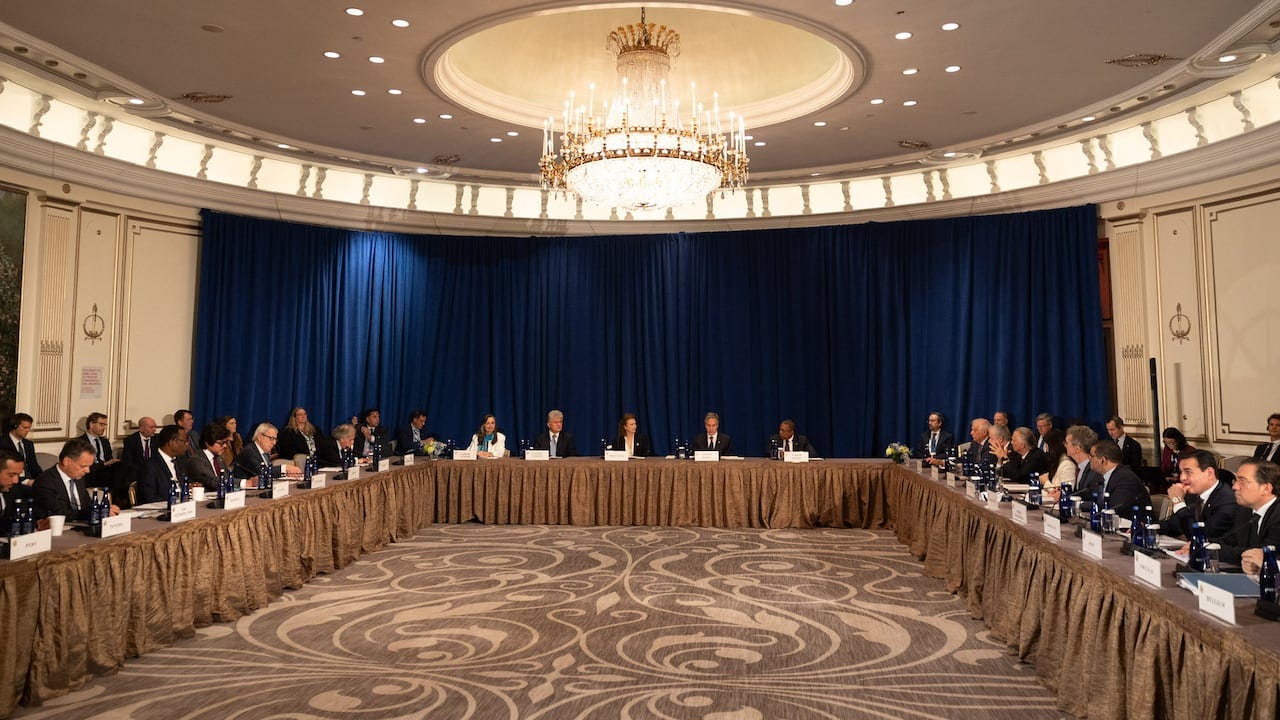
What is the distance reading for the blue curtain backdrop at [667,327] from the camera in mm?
9516

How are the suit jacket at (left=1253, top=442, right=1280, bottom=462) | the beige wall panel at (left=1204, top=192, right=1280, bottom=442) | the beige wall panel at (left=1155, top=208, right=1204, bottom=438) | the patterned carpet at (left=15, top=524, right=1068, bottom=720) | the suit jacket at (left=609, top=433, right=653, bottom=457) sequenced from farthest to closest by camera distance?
the suit jacket at (left=609, top=433, right=653, bottom=457)
the beige wall panel at (left=1155, top=208, right=1204, bottom=438)
the beige wall panel at (left=1204, top=192, right=1280, bottom=442)
the suit jacket at (left=1253, top=442, right=1280, bottom=462)
the patterned carpet at (left=15, top=524, right=1068, bottom=720)

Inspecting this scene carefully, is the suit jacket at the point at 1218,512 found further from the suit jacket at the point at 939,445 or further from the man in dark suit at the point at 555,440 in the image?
the man in dark suit at the point at 555,440

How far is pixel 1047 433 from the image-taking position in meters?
8.92

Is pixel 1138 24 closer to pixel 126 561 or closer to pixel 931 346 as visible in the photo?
pixel 931 346

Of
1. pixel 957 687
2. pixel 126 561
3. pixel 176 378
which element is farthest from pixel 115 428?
pixel 957 687

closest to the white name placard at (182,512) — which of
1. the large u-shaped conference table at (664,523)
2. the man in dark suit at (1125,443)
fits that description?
the large u-shaped conference table at (664,523)

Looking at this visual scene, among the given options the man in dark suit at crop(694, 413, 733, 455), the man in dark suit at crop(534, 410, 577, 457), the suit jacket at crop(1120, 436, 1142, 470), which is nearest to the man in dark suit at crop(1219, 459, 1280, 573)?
the suit jacket at crop(1120, 436, 1142, 470)

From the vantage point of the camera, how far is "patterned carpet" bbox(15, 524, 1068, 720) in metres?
3.68

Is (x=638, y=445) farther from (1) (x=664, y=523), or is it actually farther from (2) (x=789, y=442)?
(2) (x=789, y=442)

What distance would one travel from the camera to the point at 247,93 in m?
7.25

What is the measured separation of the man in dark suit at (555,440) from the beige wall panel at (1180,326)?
5.97m

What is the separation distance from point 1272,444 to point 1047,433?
1.95m

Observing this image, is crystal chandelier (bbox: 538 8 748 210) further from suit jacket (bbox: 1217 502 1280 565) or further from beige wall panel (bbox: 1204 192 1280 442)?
beige wall panel (bbox: 1204 192 1280 442)

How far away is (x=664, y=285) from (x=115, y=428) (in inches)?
249
